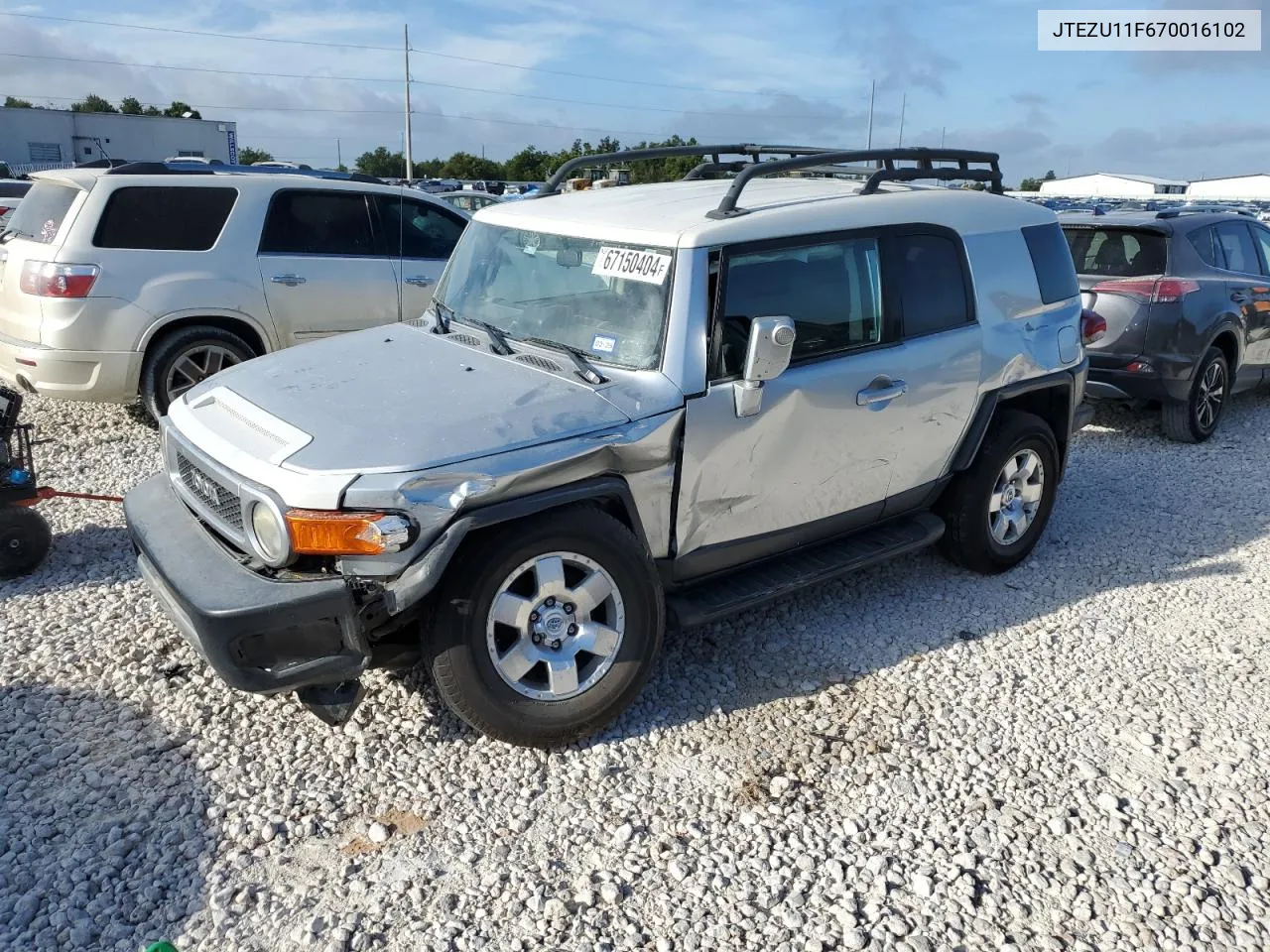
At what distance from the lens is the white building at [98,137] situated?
46.4 meters

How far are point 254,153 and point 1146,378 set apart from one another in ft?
201

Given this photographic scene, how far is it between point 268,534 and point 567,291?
5.11ft

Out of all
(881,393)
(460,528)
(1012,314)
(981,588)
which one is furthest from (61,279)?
(981,588)

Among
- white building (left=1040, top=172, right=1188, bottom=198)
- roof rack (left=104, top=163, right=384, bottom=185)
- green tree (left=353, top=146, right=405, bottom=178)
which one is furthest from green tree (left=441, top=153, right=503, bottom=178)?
roof rack (left=104, top=163, right=384, bottom=185)

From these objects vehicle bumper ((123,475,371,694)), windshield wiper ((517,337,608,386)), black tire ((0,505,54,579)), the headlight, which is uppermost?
windshield wiper ((517,337,608,386))

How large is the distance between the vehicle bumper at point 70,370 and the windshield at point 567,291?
3204 millimetres

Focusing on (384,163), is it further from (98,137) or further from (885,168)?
(885,168)

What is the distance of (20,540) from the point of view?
4.69 metres

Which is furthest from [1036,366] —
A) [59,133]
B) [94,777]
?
[59,133]

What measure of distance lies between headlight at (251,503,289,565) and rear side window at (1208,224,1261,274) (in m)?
7.79

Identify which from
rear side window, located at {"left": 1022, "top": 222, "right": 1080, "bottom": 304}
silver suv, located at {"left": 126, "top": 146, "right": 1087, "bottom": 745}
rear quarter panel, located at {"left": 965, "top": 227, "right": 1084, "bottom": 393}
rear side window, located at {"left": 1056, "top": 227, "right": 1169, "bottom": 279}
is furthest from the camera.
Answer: rear side window, located at {"left": 1056, "top": 227, "right": 1169, "bottom": 279}

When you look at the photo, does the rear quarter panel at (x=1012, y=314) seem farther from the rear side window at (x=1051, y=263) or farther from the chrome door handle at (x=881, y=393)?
the chrome door handle at (x=881, y=393)

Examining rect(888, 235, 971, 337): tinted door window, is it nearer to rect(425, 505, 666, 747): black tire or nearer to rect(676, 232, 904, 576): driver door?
rect(676, 232, 904, 576): driver door

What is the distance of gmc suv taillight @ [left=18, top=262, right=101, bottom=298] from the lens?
646cm
